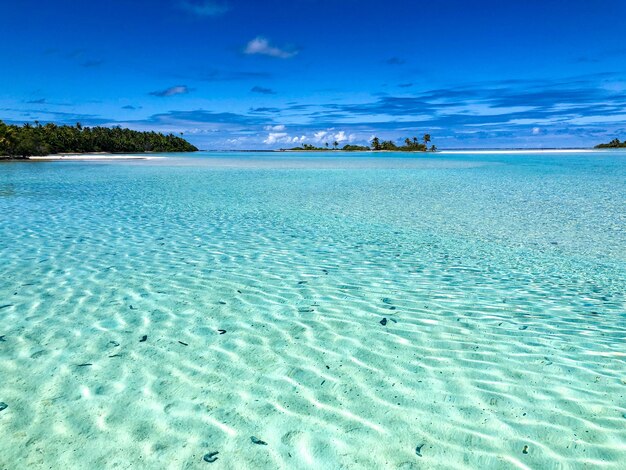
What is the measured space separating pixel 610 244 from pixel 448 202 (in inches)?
329

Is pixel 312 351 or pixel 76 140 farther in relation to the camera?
pixel 76 140

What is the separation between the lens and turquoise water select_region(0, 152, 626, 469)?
3400mm

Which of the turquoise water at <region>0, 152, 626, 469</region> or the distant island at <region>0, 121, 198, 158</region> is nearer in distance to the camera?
the turquoise water at <region>0, 152, 626, 469</region>

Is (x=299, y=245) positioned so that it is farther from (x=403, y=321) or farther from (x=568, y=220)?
(x=568, y=220)

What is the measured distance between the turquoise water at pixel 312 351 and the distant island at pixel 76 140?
2717 inches

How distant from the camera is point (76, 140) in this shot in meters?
114

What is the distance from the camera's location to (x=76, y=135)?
379 feet

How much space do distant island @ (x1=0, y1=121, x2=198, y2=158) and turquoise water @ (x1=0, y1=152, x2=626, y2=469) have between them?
226 ft

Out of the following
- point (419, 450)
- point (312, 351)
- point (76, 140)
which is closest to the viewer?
point (419, 450)

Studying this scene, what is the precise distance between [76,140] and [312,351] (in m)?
128

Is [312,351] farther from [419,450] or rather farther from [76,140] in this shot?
[76,140]

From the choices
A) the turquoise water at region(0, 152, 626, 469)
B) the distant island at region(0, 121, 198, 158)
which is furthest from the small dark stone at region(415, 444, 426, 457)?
the distant island at region(0, 121, 198, 158)

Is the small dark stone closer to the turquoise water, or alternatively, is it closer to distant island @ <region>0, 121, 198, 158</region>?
the turquoise water

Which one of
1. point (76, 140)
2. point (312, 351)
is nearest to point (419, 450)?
point (312, 351)
